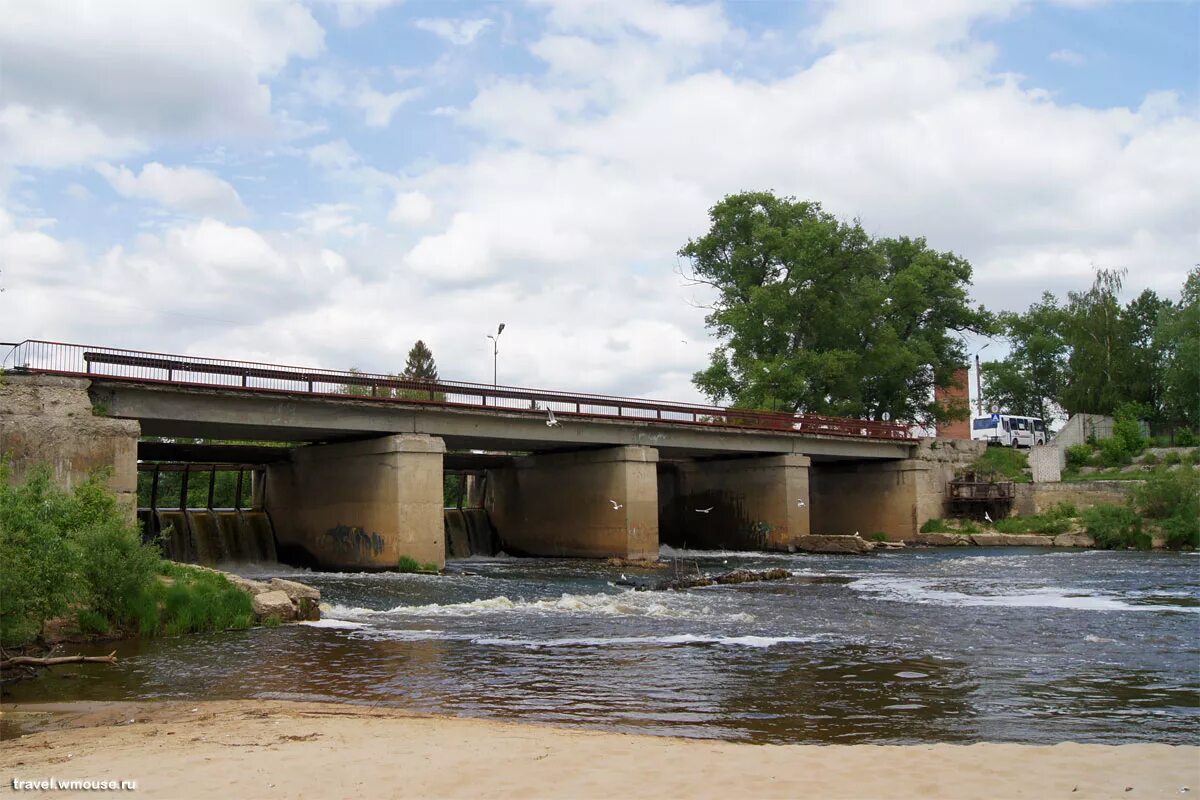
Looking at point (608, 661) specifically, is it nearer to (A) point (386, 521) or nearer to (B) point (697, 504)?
(A) point (386, 521)

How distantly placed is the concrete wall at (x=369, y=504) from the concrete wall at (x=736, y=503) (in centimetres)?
2042

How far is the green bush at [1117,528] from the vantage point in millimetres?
45656

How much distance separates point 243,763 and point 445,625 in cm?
1210

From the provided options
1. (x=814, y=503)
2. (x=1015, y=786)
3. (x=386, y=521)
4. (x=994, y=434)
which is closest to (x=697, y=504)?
(x=814, y=503)

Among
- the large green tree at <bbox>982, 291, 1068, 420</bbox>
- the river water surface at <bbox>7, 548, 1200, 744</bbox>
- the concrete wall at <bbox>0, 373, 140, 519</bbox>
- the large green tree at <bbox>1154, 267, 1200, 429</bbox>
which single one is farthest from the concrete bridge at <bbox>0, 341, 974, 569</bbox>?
the large green tree at <bbox>982, 291, 1068, 420</bbox>

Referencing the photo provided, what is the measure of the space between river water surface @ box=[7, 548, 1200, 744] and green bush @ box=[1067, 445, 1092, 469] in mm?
38313

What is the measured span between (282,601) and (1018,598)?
18055 millimetres

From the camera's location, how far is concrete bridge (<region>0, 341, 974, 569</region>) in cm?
2900

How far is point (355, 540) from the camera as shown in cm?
3650

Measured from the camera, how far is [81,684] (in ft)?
46.4

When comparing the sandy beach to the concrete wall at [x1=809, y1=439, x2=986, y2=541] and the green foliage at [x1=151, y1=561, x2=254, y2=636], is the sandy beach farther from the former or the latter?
the concrete wall at [x1=809, y1=439, x2=986, y2=541]

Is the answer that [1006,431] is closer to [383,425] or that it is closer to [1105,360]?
[1105,360]

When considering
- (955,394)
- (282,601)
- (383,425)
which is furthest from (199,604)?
(955,394)

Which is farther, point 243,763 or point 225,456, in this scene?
point 225,456
